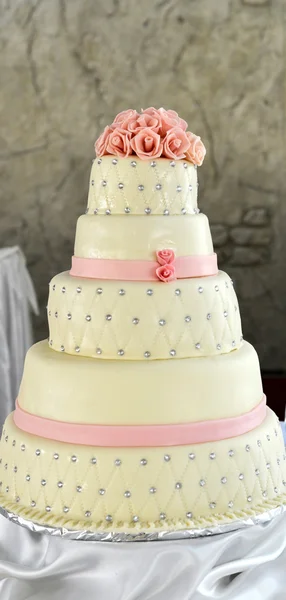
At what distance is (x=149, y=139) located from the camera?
154 cm

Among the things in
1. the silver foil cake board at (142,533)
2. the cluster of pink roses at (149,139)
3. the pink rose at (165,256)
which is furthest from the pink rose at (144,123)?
the silver foil cake board at (142,533)

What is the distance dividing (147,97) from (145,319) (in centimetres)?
380

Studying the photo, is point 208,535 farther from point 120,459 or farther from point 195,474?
Result: point 120,459

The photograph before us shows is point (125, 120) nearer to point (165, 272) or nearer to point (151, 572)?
point (165, 272)

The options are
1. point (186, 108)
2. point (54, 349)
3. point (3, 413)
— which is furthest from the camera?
point (186, 108)

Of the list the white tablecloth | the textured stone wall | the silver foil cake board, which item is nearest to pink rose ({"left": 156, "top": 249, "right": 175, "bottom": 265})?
the silver foil cake board

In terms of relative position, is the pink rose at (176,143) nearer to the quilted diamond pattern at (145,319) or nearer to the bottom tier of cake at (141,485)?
the quilted diamond pattern at (145,319)

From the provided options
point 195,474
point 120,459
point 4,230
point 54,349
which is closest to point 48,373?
point 54,349

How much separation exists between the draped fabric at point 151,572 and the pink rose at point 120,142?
0.85 meters

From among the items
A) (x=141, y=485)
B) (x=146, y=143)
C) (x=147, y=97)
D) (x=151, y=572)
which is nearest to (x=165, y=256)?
(x=146, y=143)

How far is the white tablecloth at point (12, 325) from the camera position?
132 inches

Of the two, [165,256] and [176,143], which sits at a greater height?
[176,143]

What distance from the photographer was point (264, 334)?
5219 millimetres

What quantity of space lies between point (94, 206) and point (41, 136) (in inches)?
142
